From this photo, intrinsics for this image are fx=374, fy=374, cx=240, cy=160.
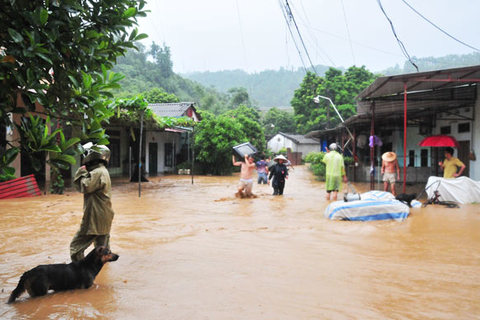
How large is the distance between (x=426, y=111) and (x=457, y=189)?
17.7ft

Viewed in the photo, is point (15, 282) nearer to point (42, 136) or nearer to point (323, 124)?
point (42, 136)

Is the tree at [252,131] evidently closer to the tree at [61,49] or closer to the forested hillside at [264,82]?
the tree at [61,49]

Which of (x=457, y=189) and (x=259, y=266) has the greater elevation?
(x=457, y=189)

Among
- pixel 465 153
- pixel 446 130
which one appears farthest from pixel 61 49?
pixel 446 130

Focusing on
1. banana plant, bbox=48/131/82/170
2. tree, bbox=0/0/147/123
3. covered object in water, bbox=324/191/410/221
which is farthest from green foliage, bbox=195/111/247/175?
banana plant, bbox=48/131/82/170

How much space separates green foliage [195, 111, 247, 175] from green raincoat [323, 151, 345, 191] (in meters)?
13.5

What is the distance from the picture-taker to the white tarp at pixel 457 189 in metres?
9.79

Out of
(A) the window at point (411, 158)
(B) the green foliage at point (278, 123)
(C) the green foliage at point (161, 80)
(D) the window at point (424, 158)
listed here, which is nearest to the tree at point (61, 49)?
(D) the window at point (424, 158)

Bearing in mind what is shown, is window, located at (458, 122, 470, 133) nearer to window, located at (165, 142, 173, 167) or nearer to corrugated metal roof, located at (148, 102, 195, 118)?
window, located at (165, 142, 173, 167)

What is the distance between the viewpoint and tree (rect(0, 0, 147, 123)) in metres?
2.56

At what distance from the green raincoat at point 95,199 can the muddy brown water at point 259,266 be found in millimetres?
640

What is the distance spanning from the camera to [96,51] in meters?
3.16

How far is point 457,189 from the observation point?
988cm

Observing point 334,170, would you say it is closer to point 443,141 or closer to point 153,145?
point 443,141
